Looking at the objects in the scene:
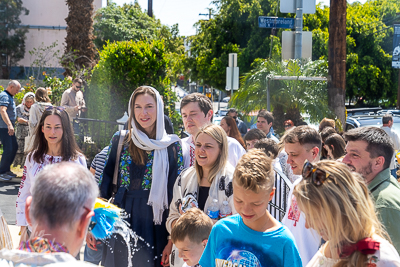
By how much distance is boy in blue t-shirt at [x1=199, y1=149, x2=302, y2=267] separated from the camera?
7.89ft

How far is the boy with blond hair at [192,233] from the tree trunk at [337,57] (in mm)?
8217

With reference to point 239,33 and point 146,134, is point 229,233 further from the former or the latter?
point 239,33

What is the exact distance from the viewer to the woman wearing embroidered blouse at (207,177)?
10.9ft

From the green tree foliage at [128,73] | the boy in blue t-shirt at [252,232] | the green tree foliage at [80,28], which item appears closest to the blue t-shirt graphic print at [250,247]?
the boy in blue t-shirt at [252,232]

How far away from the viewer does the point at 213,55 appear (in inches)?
1193

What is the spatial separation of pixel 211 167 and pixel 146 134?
0.80 meters

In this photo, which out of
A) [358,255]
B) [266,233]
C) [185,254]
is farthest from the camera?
[185,254]

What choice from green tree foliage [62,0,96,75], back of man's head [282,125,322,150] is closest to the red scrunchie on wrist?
back of man's head [282,125,322,150]

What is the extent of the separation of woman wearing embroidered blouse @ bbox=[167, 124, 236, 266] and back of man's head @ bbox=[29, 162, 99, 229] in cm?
177

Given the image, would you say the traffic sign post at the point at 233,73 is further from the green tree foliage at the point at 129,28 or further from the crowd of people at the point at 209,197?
the green tree foliage at the point at 129,28

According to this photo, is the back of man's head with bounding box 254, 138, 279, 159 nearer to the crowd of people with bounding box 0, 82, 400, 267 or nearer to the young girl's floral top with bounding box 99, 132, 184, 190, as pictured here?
the crowd of people with bounding box 0, 82, 400, 267

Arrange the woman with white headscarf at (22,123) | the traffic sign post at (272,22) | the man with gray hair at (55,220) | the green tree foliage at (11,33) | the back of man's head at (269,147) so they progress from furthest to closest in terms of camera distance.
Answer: the green tree foliage at (11,33) < the woman with white headscarf at (22,123) < the traffic sign post at (272,22) < the back of man's head at (269,147) < the man with gray hair at (55,220)

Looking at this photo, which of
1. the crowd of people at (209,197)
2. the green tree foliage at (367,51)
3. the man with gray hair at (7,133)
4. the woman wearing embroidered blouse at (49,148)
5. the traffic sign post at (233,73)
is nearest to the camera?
the crowd of people at (209,197)

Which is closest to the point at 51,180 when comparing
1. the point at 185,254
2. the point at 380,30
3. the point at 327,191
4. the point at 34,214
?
the point at 34,214
